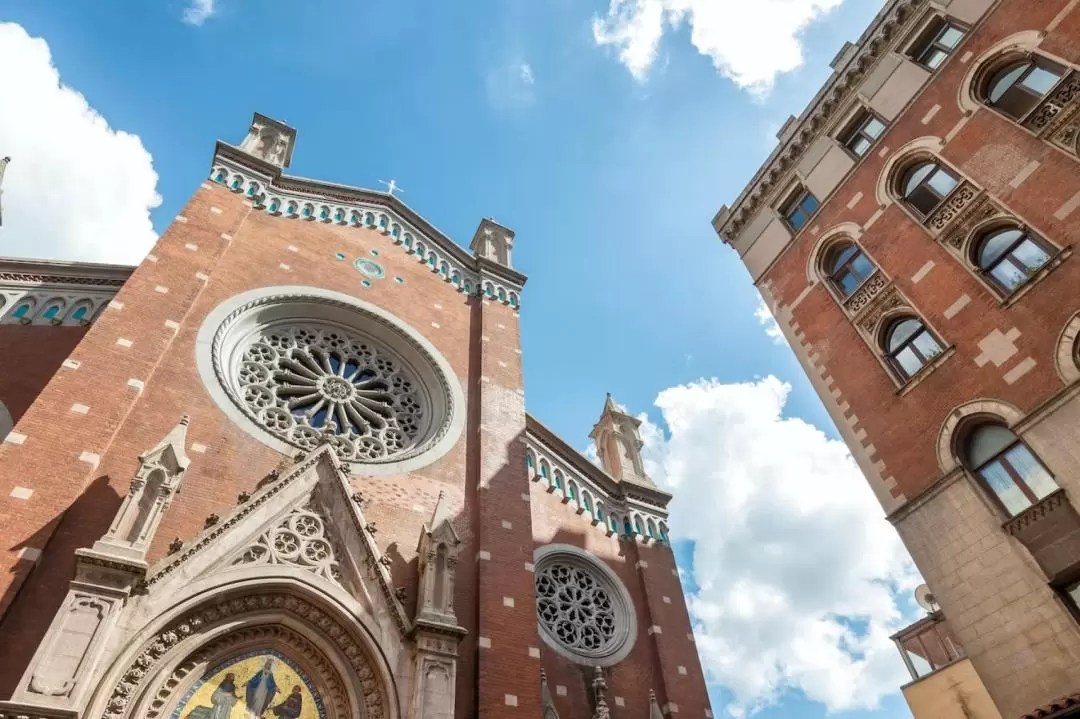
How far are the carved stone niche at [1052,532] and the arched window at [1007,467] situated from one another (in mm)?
201

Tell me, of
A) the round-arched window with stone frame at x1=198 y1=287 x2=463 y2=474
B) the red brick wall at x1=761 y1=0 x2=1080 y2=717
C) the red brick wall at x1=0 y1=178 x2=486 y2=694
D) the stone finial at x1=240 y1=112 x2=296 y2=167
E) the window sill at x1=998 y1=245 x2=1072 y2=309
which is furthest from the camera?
the stone finial at x1=240 y1=112 x2=296 y2=167

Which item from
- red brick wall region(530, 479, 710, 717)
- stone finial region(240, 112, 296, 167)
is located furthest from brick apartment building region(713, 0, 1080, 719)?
stone finial region(240, 112, 296, 167)

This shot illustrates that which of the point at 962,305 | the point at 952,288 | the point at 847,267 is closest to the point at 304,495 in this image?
the point at 962,305

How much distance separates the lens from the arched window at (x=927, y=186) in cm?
1382

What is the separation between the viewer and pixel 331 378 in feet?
49.3

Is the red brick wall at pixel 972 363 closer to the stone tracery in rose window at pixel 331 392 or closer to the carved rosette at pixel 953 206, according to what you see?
the carved rosette at pixel 953 206

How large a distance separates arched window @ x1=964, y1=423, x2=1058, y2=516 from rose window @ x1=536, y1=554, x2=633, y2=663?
840 centimetres

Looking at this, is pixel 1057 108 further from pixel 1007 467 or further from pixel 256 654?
pixel 256 654

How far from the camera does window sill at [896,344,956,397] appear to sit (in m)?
12.4

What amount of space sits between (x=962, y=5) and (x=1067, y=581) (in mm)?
12589

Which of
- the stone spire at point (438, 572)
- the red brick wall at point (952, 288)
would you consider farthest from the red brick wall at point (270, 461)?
the red brick wall at point (952, 288)

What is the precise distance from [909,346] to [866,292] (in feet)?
5.82

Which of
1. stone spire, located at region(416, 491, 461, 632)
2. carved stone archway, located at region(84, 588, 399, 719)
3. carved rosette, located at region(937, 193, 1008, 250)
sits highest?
Result: carved rosette, located at region(937, 193, 1008, 250)

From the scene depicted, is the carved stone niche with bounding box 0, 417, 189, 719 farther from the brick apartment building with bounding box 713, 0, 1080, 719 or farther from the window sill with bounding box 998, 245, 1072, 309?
the window sill with bounding box 998, 245, 1072, 309
